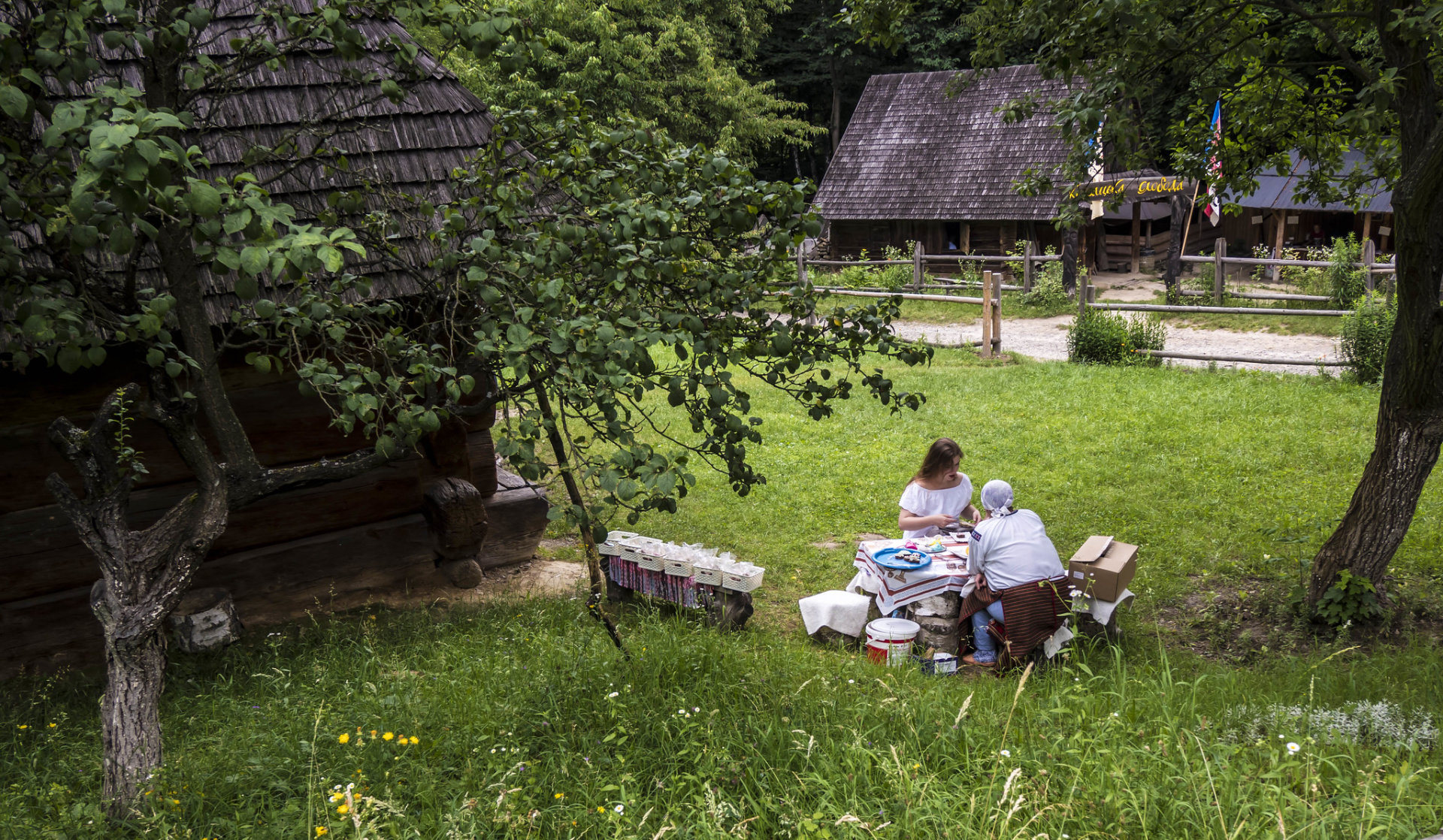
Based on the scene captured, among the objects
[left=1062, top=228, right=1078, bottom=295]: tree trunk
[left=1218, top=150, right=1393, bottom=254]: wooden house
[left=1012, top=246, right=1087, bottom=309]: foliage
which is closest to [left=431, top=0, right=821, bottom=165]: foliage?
[left=1012, top=246, right=1087, bottom=309]: foliage

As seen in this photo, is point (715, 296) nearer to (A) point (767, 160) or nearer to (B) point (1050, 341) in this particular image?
(B) point (1050, 341)

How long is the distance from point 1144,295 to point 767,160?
17604 mm

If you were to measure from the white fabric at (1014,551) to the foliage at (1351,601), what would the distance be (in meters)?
1.74

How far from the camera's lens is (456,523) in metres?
6.20

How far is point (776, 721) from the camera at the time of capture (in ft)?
12.0

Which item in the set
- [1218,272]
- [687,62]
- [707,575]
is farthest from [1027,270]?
[707,575]

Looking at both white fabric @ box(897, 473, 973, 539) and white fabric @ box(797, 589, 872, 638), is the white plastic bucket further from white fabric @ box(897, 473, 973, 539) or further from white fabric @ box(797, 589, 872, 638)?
white fabric @ box(897, 473, 973, 539)

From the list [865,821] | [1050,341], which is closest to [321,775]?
[865,821]

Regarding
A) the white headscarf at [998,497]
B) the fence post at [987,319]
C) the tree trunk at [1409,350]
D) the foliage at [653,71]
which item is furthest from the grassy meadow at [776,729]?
the foliage at [653,71]

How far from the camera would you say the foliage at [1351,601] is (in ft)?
18.4

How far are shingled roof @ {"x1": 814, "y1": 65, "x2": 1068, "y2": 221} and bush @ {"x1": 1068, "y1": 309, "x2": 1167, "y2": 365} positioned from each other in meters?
8.15

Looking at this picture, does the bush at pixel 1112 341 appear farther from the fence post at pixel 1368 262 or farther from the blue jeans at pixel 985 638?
the blue jeans at pixel 985 638

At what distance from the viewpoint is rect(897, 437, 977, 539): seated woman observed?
20.9ft

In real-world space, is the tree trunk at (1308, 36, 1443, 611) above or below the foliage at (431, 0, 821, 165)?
below
